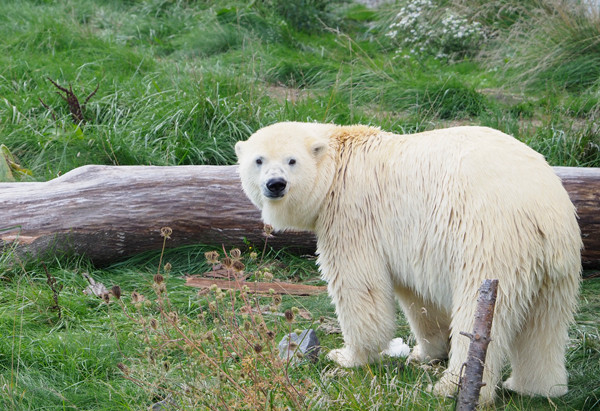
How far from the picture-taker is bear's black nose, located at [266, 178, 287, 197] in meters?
3.90

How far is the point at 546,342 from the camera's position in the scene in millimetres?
3633

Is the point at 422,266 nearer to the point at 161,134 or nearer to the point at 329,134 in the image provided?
the point at 329,134

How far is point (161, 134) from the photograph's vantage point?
22.1 ft

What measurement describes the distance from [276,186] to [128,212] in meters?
1.79

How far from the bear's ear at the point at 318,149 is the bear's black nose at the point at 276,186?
31 cm

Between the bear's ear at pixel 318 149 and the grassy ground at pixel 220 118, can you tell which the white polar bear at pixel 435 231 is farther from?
the grassy ground at pixel 220 118

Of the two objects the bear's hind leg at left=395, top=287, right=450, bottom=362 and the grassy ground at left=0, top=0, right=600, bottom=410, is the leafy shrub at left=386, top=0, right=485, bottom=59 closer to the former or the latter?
the grassy ground at left=0, top=0, right=600, bottom=410

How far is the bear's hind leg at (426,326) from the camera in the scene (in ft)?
13.9

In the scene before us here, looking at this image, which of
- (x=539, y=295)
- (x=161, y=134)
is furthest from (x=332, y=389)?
(x=161, y=134)

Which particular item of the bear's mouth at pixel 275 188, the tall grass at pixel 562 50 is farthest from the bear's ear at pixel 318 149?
the tall grass at pixel 562 50

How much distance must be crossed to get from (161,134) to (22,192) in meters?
1.66

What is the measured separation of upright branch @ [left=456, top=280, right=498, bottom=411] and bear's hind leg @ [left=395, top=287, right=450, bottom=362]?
4.40 feet

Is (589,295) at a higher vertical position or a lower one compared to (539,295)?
lower

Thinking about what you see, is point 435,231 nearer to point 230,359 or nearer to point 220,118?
point 230,359
